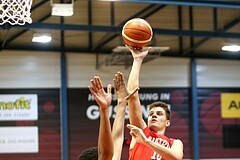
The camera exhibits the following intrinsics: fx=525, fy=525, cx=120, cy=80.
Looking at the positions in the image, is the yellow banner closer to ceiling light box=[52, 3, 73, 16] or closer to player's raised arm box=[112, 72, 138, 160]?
ceiling light box=[52, 3, 73, 16]

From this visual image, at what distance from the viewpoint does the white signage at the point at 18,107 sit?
49.2 feet

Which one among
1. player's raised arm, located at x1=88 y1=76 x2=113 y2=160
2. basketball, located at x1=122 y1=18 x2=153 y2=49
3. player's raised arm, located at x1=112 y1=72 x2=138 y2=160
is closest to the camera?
player's raised arm, located at x1=88 y1=76 x2=113 y2=160

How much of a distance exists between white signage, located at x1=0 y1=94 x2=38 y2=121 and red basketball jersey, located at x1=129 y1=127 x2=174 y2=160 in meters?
10.1

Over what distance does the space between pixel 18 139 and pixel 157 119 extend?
A: 10075mm

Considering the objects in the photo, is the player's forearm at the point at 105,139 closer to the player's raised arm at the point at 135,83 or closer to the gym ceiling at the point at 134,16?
the player's raised arm at the point at 135,83

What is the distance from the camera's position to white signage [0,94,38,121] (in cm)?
1499

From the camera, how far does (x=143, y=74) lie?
16.0m

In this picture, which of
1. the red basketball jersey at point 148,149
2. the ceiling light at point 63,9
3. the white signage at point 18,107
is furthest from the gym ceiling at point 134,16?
the red basketball jersey at point 148,149

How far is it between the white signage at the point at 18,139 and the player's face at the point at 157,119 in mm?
10000

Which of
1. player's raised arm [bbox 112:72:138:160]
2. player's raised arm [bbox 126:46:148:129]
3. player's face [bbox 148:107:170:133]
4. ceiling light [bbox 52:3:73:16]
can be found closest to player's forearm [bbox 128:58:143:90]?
player's raised arm [bbox 126:46:148:129]

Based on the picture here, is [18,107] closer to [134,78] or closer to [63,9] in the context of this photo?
[63,9]

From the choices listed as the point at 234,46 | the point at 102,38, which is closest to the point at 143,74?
the point at 102,38

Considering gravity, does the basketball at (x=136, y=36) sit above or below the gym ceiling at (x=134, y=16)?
below

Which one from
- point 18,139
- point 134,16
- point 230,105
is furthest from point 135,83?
point 230,105
